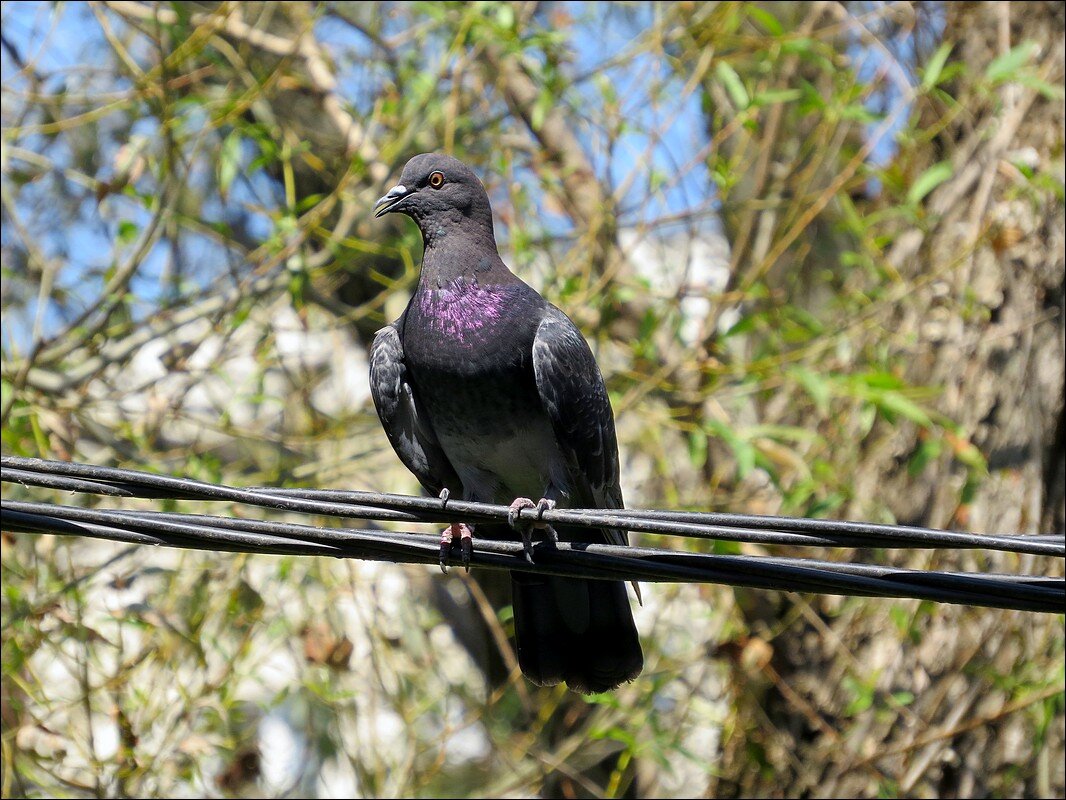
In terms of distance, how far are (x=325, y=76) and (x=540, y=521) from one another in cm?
422

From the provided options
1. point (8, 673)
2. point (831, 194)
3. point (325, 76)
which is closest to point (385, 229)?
point (325, 76)

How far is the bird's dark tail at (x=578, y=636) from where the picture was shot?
3990 millimetres

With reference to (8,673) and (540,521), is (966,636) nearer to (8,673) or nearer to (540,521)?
(540,521)

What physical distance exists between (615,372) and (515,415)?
6.78 feet

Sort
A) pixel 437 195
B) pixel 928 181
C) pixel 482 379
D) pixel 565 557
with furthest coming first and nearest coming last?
pixel 928 181 → pixel 437 195 → pixel 482 379 → pixel 565 557

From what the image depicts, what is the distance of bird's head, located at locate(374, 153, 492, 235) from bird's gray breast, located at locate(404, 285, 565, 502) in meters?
0.38

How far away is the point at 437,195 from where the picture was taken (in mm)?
4477

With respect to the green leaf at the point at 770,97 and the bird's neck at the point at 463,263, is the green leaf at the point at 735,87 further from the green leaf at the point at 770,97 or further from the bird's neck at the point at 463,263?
the bird's neck at the point at 463,263

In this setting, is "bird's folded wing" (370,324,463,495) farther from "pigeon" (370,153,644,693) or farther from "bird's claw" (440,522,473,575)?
"bird's claw" (440,522,473,575)

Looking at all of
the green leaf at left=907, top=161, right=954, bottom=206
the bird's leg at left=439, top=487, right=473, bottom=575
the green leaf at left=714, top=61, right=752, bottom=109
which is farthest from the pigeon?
the green leaf at left=907, top=161, right=954, bottom=206

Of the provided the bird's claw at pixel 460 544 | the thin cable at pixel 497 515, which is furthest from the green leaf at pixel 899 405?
the thin cable at pixel 497 515

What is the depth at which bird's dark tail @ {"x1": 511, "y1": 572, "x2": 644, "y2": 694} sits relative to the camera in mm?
3990

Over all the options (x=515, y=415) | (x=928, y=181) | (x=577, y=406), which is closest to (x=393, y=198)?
(x=515, y=415)

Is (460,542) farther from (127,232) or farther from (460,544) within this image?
(127,232)
